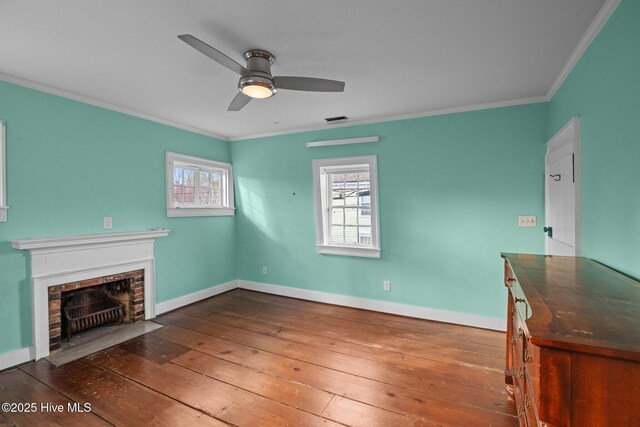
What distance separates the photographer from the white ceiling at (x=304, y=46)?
165cm

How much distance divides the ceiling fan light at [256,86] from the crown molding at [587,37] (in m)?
1.95

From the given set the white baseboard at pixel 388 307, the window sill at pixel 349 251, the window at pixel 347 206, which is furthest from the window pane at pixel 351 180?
the white baseboard at pixel 388 307

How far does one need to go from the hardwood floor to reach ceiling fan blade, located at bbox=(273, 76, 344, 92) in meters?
2.21

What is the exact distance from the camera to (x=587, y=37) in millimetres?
1879

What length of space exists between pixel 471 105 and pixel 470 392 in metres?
2.78

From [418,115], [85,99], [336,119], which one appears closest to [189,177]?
[85,99]

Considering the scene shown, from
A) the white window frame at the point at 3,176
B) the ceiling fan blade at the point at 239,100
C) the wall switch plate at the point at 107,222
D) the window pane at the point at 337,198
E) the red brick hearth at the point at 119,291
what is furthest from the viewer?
the window pane at the point at 337,198

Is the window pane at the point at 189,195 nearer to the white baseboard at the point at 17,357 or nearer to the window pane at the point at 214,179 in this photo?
the window pane at the point at 214,179

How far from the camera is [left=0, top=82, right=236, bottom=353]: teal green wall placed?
255cm

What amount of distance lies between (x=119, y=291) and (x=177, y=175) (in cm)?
158

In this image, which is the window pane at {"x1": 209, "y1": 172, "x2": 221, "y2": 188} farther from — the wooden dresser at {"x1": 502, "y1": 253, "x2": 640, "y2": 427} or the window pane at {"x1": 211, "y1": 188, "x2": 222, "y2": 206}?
the wooden dresser at {"x1": 502, "y1": 253, "x2": 640, "y2": 427}

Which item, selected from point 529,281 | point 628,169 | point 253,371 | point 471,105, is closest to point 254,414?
point 253,371

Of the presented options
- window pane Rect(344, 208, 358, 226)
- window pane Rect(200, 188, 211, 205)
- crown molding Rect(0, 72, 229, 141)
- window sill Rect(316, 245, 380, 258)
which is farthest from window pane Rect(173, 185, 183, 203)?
window pane Rect(344, 208, 358, 226)

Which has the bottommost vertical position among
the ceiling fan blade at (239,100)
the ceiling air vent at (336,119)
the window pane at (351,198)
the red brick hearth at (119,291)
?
the red brick hearth at (119,291)
